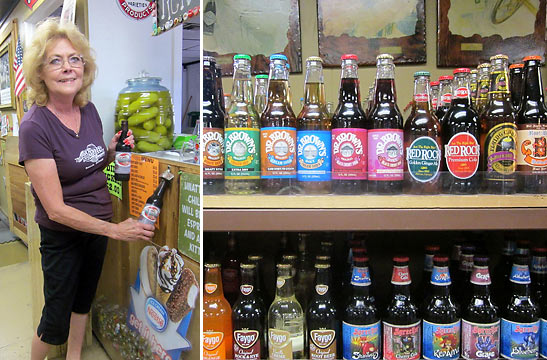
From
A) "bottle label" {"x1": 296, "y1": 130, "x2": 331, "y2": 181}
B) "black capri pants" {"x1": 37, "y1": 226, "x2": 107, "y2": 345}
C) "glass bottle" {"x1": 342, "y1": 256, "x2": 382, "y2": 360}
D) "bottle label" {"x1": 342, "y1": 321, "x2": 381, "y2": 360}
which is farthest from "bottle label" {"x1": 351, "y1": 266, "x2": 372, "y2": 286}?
"black capri pants" {"x1": 37, "y1": 226, "x2": 107, "y2": 345}

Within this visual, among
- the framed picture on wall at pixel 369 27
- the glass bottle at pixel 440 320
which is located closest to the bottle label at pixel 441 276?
the glass bottle at pixel 440 320

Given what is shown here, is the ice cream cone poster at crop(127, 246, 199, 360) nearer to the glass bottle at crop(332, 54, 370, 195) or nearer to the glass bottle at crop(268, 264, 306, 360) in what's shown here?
the glass bottle at crop(268, 264, 306, 360)

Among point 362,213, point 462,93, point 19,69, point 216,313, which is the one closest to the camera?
point 362,213

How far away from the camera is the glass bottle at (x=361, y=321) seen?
3.89ft

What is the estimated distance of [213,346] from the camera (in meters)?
1.20

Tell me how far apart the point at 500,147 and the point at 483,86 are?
0.95 feet

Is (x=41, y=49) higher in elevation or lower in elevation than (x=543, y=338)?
higher

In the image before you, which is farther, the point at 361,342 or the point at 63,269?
the point at 63,269

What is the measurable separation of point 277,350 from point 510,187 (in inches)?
28.5

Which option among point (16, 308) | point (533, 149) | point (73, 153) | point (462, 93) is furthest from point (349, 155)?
point (16, 308)

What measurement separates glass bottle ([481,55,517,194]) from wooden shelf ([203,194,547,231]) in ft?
0.25

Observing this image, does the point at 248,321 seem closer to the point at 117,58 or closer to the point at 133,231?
the point at 133,231

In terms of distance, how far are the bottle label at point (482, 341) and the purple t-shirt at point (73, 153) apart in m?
1.25

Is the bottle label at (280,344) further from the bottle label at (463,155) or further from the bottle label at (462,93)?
the bottle label at (462,93)
